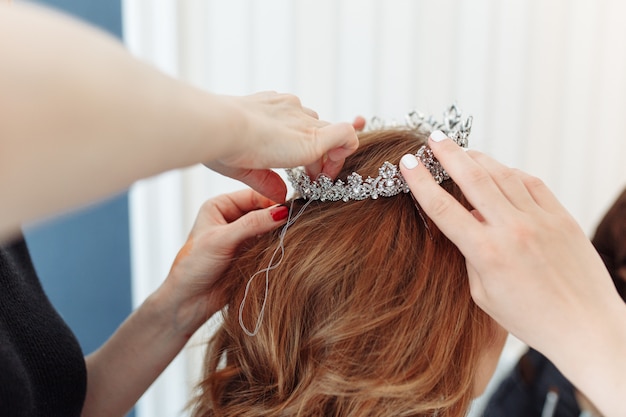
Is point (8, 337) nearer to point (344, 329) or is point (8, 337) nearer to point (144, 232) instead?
point (344, 329)

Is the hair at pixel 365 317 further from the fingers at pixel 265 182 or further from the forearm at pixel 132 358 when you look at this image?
the forearm at pixel 132 358

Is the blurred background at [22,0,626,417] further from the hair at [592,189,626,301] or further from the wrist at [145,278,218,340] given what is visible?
the hair at [592,189,626,301]

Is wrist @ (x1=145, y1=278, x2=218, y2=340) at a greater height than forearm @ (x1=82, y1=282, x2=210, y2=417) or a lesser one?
greater

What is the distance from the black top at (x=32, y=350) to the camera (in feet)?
2.51

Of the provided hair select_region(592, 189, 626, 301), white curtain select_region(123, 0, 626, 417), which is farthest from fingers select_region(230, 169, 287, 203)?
hair select_region(592, 189, 626, 301)

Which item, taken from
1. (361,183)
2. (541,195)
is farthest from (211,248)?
(541,195)

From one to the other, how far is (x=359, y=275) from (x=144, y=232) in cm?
83

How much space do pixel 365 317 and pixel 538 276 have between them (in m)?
0.21

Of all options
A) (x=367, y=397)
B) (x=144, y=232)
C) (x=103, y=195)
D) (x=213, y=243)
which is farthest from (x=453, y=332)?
(x=144, y=232)

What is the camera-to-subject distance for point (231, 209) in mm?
946

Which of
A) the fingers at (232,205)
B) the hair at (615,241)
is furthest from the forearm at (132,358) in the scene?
the hair at (615,241)

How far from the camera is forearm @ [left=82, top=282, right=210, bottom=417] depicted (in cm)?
97

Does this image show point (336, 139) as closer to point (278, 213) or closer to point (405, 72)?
point (278, 213)

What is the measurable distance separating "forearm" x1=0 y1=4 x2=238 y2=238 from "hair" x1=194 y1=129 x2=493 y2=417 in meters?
0.36
